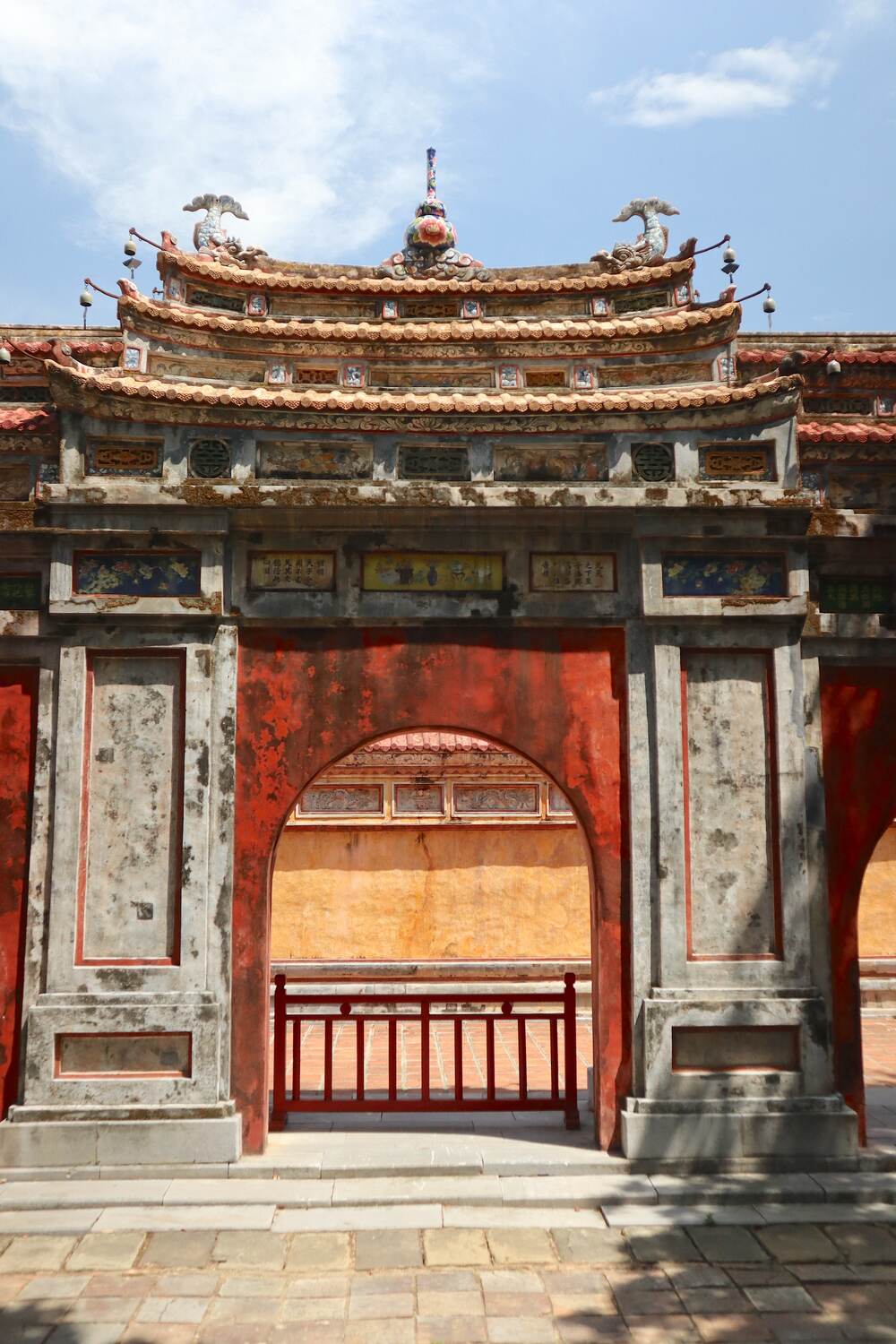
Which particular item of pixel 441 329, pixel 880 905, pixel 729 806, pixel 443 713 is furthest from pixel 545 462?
pixel 880 905

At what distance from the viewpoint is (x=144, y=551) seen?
7.39 meters

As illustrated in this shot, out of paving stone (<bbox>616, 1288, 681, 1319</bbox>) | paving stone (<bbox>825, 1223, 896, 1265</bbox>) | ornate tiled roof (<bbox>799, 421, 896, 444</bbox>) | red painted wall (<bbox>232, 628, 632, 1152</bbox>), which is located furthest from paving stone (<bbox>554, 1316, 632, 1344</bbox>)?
ornate tiled roof (<bbox>799, 421, 896, 444</bbox>)

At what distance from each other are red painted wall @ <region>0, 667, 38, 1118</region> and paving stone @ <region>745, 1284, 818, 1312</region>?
474cm

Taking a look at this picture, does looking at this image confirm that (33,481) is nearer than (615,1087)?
A: No

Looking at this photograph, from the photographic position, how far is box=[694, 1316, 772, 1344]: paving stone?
4.82 metres

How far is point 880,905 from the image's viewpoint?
1411cm

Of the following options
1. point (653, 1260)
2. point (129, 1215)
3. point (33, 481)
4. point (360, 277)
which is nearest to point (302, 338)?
point (360, 277)

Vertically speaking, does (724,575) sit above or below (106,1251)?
above

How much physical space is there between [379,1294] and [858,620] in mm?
5422

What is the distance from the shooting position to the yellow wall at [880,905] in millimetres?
13984

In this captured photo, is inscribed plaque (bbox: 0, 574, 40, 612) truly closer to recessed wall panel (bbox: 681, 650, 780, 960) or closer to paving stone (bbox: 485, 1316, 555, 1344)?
recessed wall panel (bbox: 681, 650, 780, 960)

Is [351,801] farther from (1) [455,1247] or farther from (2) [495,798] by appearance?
(1) [455,1247]

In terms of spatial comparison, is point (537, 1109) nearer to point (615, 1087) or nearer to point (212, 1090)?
point (615, 1087)

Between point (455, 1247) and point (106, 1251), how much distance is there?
1938 mm
